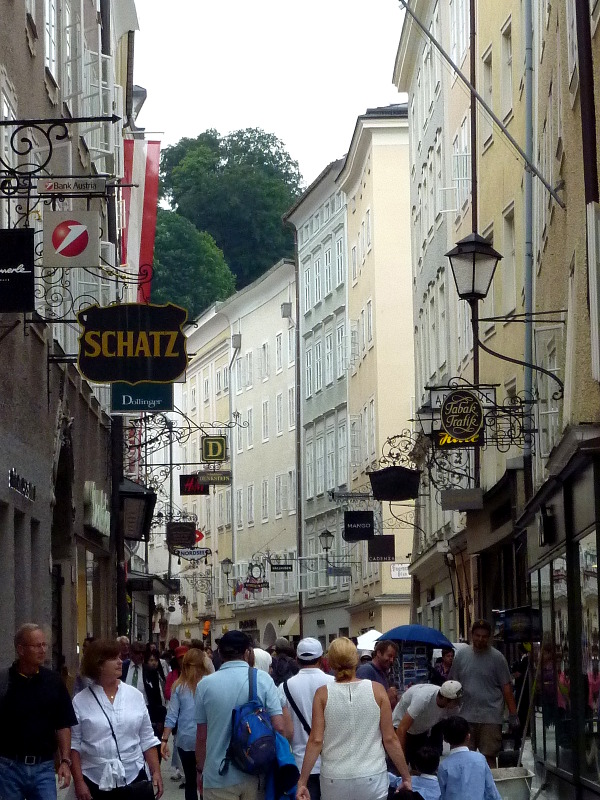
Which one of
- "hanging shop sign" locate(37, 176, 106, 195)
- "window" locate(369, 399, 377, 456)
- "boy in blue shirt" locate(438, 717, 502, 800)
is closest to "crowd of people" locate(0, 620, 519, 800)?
"boy in blue shirt" locate(438, 717, 502, 800)

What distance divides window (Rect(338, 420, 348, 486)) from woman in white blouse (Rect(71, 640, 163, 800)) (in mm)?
48712

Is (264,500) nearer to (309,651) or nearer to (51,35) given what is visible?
(51,35)

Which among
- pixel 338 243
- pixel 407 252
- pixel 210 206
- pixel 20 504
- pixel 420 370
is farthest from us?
pixel 210 206

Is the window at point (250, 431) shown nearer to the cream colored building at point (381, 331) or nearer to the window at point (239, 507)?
the window at point (239, 507)

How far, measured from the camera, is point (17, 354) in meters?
17.7

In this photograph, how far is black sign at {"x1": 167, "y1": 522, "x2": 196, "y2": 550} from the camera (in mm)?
47969

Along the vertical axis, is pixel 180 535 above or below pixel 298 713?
above

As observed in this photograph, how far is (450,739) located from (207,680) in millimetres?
1513

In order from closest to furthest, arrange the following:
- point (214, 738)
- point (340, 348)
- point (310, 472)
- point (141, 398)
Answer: point (214, 738), point (141, 398), point (340, 348), point (310, 472)

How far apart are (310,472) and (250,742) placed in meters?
55.0

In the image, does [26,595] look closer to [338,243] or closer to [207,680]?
[207,680]

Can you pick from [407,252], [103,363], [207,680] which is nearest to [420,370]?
[407,252]

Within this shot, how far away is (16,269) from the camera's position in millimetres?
13367

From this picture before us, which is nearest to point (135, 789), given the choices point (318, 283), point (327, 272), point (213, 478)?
point (213, 478)
